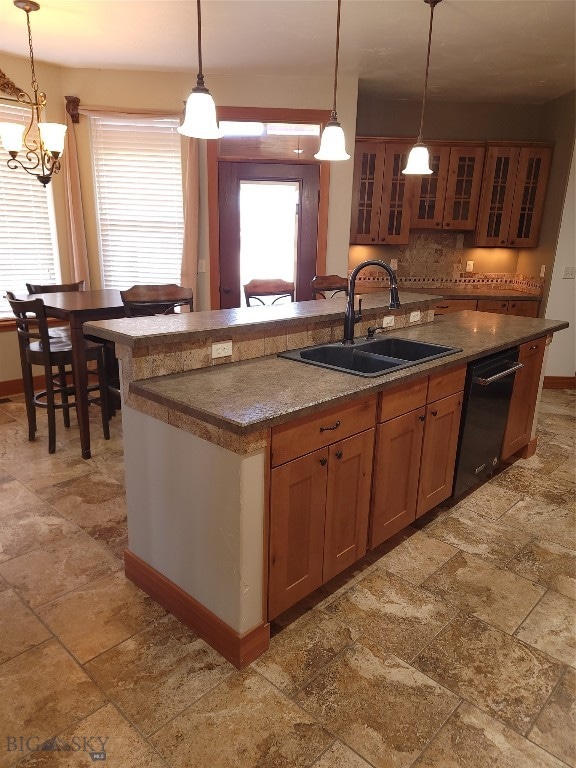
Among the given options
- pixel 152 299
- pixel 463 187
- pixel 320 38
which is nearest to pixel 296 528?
pixel 152 299

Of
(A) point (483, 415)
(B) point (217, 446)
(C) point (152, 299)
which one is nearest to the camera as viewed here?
(B) point (217, 446)

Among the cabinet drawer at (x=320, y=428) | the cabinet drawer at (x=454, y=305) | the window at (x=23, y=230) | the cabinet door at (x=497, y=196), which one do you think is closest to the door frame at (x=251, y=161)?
the cabinet drawer at (x=454, y=305)

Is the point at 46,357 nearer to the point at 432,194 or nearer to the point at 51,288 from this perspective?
the point at 51,288

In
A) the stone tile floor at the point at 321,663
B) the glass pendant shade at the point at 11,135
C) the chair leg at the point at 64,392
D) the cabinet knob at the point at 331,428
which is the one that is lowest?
the stone tile floor at the point at 321,663

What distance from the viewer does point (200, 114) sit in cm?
204

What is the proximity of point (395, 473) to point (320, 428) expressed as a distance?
0.66 metres

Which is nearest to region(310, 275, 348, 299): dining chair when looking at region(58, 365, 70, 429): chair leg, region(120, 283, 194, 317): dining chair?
region(120, 283, 194, 317): dining chair

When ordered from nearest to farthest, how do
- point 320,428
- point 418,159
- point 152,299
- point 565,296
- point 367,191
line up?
point 320,428 < point 418,159 < point 152,299 < point 565,296 < point 367,191

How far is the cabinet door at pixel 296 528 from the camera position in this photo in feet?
5.65

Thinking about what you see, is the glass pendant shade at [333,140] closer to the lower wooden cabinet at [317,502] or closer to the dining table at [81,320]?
the lower wooden cabinet at [317,502]

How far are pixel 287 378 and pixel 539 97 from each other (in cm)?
499

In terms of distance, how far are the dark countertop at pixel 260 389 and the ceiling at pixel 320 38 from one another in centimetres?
227

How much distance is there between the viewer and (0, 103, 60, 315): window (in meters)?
4.39

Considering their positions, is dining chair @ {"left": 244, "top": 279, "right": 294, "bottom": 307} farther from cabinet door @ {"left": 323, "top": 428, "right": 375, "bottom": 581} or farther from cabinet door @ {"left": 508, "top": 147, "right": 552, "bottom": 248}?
cabinet door @ {"left": 508, "top": 147, "right": 552, "bottom": 248}
